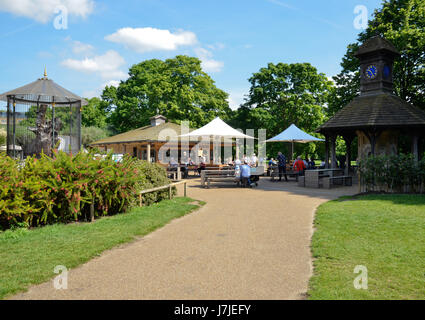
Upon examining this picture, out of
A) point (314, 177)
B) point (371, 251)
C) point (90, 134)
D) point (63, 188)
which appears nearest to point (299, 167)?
point (314, 177)

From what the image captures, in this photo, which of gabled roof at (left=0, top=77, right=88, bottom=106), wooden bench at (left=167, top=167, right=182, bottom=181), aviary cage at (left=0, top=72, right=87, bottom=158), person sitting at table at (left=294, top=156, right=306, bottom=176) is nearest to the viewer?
gabled roof at (left=0, top=77, right=88, bottom=106)

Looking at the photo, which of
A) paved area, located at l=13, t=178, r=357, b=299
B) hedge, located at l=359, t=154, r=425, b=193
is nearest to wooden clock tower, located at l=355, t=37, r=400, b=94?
hedge, located at l=359, t=154, r=425, b=193

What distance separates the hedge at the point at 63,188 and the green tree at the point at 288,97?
30.4 m

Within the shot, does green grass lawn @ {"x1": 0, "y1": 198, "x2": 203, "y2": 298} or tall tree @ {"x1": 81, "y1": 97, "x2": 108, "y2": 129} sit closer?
green grass lawn @ {"x1": 0, "y1": 198, "x2": 203, "y2": 298}

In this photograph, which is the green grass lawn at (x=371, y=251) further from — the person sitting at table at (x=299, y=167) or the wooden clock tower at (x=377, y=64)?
the wooden clock tower at (x=377, y=64)

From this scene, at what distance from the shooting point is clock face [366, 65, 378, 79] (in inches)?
740

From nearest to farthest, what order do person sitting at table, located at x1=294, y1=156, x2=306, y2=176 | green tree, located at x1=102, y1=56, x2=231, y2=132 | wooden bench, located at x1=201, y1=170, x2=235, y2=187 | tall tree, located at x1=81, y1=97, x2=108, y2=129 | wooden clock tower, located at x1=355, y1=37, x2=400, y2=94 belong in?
wooden bench, located at x1=201, y1=170, x2=235, y2=187
wooden clock tower, located at x1=355, y1=37, x2=400, y2=94
person sitting at table, located at x1=294, y1=156, x2=306, y2=176
green tree, located at x1=102, y1=56, x2=231, y2=132
tall tree, located at x1=81, y1=97, x2=108, y2=129

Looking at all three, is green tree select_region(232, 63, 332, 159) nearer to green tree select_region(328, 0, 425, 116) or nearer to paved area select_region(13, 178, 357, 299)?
green tree select_region(328, 0, 425, 116)

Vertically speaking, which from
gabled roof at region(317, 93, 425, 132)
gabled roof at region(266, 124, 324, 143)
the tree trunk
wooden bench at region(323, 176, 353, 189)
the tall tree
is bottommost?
wooden bench at region(323, 176, 353, 189)

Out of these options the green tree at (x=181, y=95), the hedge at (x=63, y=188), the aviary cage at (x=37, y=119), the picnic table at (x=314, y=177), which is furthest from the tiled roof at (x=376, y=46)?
the green tree at (x=181, y=95)

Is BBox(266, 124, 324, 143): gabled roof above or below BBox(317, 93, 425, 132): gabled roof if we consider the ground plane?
below

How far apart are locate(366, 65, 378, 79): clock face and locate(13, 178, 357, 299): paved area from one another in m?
14.1

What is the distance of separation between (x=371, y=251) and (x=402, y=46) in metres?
21.2
